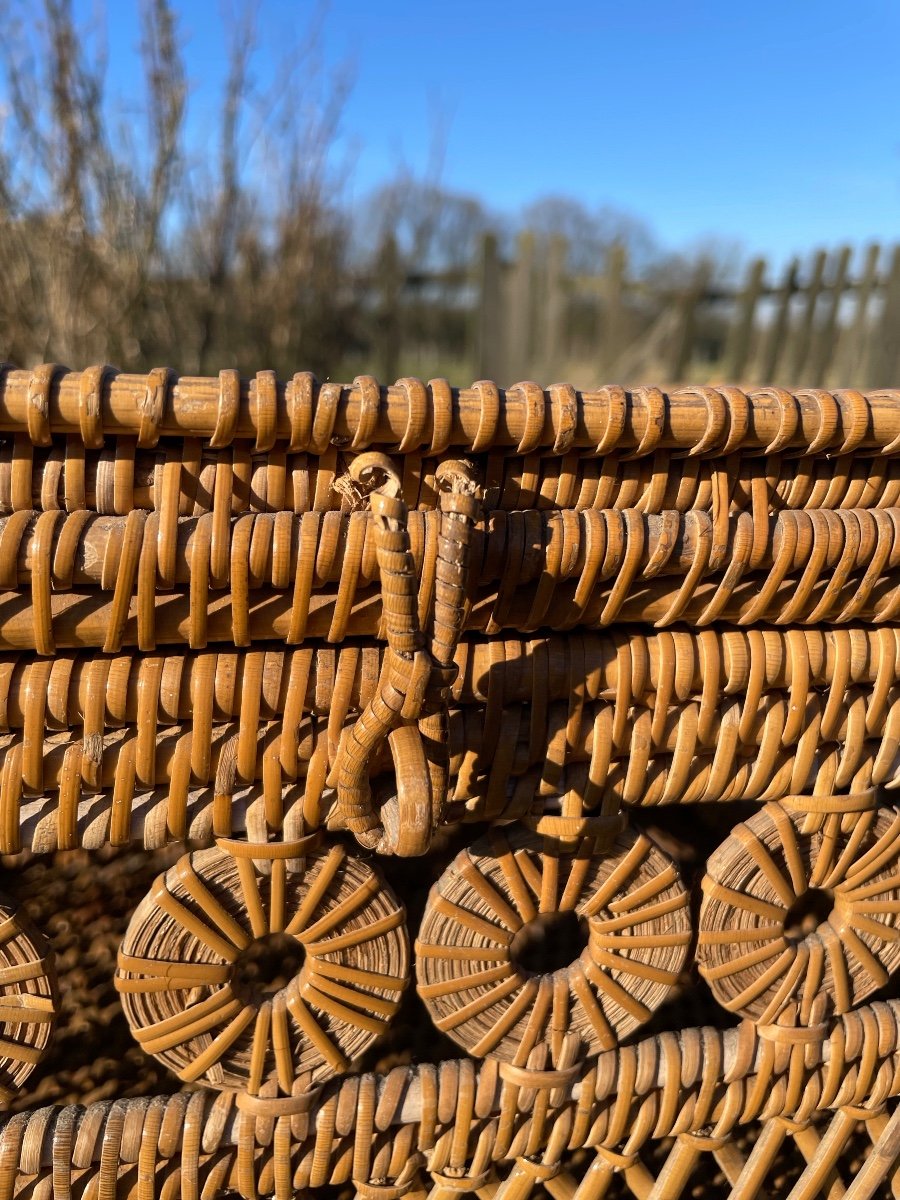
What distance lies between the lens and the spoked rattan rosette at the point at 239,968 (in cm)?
59

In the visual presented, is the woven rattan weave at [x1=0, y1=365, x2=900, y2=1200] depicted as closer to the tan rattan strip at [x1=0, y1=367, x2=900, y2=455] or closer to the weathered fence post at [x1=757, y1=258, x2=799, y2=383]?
the tan rattan strip at [x1=0, y1=367, x2=900, y2=455]

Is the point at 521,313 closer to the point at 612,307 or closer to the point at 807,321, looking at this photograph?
the point at 612,307

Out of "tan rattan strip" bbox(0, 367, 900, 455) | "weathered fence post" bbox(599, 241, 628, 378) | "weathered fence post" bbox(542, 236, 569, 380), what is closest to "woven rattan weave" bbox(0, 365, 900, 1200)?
"tan rattan strip" bbox(0, 367, 900, 455)

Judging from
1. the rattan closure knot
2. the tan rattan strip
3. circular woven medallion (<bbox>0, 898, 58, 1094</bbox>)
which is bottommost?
circular woven medallion (<bbox>0, 898, 58, 1094</bbox>)

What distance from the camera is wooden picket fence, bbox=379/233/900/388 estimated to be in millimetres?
3704

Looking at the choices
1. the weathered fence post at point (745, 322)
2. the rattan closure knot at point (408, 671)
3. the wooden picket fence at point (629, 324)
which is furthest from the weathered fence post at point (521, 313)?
the rattan closure knot at point (408, 671)

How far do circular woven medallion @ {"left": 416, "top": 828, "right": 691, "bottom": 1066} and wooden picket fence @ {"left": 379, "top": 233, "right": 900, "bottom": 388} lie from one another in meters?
3.65

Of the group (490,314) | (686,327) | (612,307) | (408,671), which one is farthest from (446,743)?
(612,307)

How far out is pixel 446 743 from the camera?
1.76 feet

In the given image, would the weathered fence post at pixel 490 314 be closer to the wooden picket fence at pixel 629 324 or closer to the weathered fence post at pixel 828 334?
the wooden picket fence at pixel 629 324

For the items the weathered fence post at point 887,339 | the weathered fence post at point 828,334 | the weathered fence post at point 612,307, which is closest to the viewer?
the weathered fence post at point 887,339

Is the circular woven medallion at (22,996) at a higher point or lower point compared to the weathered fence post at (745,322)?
lower

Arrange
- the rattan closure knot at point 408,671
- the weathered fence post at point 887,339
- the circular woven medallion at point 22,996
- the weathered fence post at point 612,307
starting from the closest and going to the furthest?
the rattan closure knot at point 408,671 → the circular woven medallion at point 22,996 → the weathered fence post at point 887,339 → the weathered fence post at point 612,307

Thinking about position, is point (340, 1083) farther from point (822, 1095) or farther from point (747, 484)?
point (747, 484)
